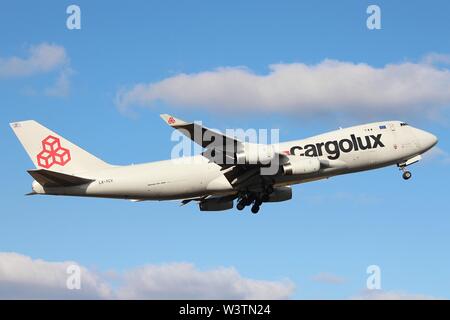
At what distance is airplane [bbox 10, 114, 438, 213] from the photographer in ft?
162

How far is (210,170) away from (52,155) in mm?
11746

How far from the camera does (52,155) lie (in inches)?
2093

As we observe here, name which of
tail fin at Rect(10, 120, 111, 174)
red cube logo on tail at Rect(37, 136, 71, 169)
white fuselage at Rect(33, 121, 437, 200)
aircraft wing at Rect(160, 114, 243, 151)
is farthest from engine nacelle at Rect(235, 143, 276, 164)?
red cube logo on tail at Rect(37, 136, 71, 169)

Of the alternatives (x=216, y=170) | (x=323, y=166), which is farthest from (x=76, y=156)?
(x=323, y=166)

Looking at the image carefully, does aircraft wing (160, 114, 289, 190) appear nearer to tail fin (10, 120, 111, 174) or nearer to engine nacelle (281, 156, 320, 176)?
engine nacelle (281, 156, 320, 176)

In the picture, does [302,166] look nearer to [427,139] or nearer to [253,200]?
[253,200]

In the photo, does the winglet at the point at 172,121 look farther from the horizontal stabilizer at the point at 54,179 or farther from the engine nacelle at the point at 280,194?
the engine nacelle at the point at 280,194

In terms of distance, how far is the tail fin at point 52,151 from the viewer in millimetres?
52594

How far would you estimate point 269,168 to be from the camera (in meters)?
50.3

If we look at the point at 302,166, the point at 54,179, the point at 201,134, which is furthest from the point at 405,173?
the point at 54,179
